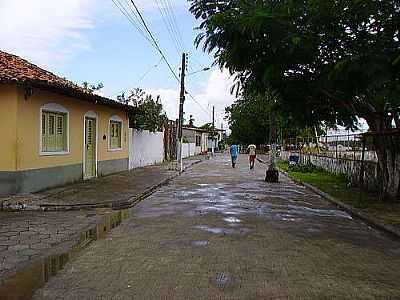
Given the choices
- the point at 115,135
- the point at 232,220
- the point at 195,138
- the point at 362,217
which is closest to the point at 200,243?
the point at 232,220

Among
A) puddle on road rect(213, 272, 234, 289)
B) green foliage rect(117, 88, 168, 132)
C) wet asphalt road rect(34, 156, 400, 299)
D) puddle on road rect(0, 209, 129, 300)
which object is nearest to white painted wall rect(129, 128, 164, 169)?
green foliage rect(117, 88, 168, 132)

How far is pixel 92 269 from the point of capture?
676cm

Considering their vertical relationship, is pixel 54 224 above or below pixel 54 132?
below

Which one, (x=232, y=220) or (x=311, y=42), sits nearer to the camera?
(x=311, y=42)

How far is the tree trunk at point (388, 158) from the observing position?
1459 centimetres

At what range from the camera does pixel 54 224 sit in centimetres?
1030

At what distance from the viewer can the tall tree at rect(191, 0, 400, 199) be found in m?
9.23

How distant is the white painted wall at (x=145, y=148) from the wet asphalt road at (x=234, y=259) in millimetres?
15051

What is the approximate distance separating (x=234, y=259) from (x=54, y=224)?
460cm

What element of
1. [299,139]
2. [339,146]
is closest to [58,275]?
[339,146]

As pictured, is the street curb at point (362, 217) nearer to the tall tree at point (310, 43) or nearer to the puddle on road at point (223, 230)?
the tall tree at point (310, 43)

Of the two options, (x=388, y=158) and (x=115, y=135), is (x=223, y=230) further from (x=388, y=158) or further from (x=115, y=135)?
(x=115, y=135)

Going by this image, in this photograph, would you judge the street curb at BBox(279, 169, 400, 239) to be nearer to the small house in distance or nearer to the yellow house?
the yellow house

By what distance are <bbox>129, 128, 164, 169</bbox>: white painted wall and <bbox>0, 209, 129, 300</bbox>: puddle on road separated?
18.2 m
